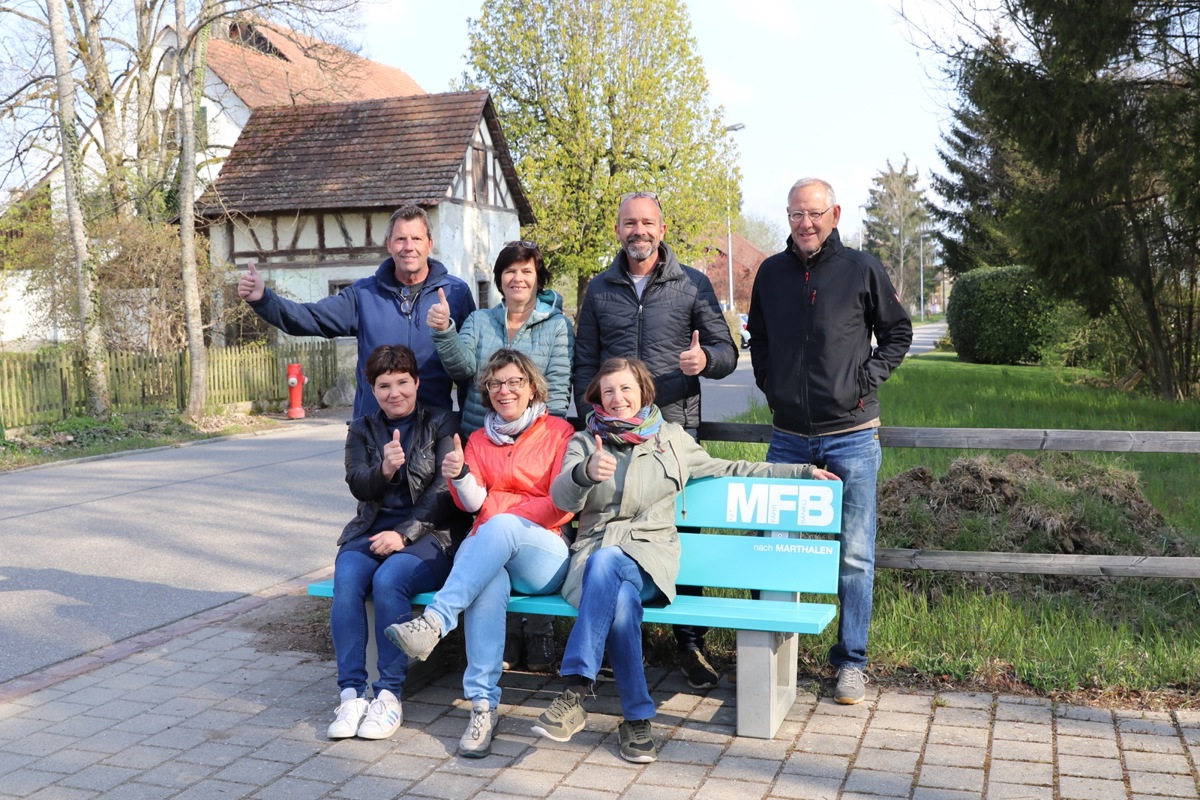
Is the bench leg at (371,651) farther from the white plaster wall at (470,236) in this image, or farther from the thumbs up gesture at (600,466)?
the white plaster wall at (470,236)

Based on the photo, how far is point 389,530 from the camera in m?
4.90

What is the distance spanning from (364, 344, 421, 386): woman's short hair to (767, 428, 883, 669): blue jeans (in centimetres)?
175

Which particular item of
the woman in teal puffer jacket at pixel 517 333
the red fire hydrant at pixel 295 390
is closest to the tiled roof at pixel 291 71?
the red fire hydrant at pixel 295 390

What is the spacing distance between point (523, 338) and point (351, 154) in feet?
78.2

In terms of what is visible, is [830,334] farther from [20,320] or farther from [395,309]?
[20,320]

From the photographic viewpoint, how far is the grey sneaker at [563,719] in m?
4.21

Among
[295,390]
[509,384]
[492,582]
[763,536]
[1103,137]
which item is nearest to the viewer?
[492,582]

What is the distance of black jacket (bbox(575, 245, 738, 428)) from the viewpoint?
4.96 meters

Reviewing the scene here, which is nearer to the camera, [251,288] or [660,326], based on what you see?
[660,326]

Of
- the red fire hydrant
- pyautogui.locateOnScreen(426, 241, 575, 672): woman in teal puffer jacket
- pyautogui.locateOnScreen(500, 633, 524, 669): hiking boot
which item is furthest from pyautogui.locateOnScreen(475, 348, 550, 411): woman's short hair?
the red fire hydrant

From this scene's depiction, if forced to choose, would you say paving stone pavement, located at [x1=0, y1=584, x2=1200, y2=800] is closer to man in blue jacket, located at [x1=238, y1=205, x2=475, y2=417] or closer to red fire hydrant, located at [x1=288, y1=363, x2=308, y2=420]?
man in blue jacket, located at [x1=238, y1=205, x2=475, y2=417]

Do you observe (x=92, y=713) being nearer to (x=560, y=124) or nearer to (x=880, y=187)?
(x=560, y=124)

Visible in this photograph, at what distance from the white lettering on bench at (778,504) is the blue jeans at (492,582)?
29.9 inches

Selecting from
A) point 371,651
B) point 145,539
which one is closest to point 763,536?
point 371,651
